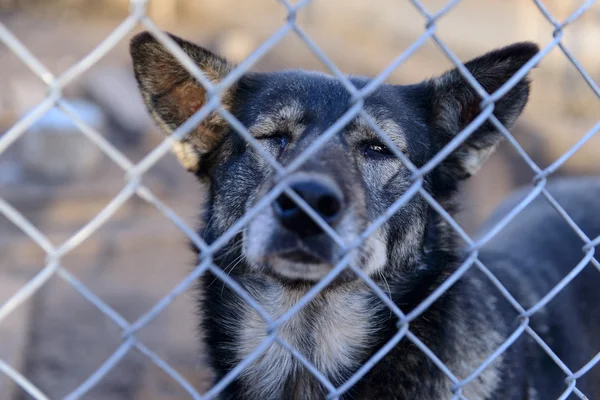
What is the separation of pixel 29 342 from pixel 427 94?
299 centimetres

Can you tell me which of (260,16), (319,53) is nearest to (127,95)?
(260,16)

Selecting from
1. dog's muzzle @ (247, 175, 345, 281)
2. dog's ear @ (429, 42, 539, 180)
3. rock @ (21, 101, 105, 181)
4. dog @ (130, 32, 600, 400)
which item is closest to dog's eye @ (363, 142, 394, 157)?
dog @ (130, 32, 600, 400)

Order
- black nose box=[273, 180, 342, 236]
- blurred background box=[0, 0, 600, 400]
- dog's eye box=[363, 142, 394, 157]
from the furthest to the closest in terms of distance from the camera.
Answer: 1. blurred background box=[0, 0, 600, 400]
2. dog's eye box=[363, 142, 394, 157]
3. black nose box=[273, 180, 342, 236]

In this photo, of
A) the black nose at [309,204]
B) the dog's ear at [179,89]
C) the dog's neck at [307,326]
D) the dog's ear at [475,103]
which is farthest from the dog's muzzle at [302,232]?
the dog's ear at [475,103]

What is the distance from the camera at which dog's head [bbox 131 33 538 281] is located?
2.16 meters

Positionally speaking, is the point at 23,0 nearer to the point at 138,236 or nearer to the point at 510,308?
the point at 138,236

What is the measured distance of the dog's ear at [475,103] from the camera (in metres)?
2.21

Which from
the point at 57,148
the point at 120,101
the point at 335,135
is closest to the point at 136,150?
the point at 120,101

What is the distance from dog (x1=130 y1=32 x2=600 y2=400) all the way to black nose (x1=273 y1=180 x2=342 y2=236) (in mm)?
261

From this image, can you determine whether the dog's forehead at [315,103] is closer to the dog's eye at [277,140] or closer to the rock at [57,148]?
the dog's eye at [277,140]

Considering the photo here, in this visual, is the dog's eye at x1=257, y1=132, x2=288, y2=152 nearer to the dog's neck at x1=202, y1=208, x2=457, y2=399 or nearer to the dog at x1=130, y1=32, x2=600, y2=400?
the dog at x1=130, y1=32, x2=600, y2=400

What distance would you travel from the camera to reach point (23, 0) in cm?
1180

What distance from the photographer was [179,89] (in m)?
2.46

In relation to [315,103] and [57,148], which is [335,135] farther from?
[57,148]
